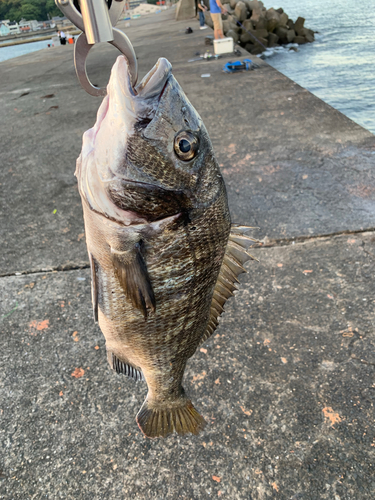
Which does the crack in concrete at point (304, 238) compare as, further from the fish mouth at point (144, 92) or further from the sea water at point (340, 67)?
the sea water at point (340, 67)

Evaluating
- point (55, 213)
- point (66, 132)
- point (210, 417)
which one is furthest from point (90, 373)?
point (66, 132)

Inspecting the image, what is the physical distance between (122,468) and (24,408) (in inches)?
28.8

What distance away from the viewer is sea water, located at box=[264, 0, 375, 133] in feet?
33.4

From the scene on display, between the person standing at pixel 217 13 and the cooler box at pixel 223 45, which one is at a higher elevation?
the person standing at pixel 217 13

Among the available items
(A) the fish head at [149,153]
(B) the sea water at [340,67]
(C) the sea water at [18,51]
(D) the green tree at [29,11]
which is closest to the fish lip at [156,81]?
(A) the fish head at [149,153]

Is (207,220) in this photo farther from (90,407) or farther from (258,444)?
(90,407)

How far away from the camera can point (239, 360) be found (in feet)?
7.48

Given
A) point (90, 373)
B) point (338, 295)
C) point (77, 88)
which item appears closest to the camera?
point (90, 373)

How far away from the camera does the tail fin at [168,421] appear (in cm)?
167

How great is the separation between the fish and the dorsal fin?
17 cm

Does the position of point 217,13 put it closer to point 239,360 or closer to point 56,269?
point 56,269

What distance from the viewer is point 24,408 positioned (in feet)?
6.83

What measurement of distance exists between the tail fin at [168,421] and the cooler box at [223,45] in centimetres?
1012

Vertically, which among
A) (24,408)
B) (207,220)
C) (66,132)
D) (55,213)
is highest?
(207,220)
